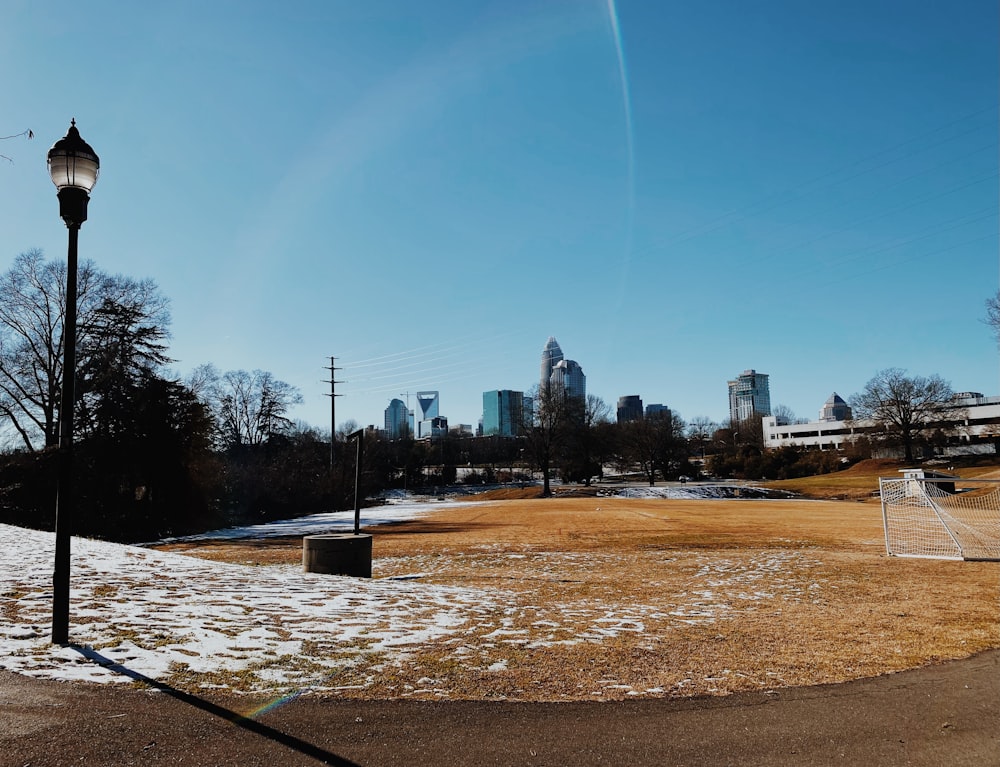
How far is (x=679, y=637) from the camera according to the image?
24.6ft

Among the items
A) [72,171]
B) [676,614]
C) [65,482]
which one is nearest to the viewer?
[65,482]

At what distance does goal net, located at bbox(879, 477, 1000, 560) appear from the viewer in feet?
56.8

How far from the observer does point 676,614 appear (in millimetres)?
9172

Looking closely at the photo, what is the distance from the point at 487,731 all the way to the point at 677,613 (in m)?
5.53

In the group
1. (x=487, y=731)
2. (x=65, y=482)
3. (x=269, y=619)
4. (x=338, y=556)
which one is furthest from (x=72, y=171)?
(x=338, y=556)

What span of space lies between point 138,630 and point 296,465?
4540cm

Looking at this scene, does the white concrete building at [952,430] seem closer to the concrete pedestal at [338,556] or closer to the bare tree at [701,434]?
the bare tree at [701,434]

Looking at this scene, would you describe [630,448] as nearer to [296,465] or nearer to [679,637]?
[296,465]

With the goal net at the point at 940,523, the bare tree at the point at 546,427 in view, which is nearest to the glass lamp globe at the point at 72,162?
the goal net at the point at 940,523

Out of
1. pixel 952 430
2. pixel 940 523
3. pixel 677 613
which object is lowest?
pixel 940 523

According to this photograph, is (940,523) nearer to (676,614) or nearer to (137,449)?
(676,614)

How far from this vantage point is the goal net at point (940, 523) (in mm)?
17312

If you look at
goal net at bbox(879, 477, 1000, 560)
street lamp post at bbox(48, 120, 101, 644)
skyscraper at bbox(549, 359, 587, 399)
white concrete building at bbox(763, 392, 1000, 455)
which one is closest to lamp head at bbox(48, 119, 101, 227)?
street lamp post at bbox(48, 120, 101, 644)

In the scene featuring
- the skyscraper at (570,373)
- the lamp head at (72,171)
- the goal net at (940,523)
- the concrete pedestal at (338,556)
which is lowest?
the goal net at (940,523)
